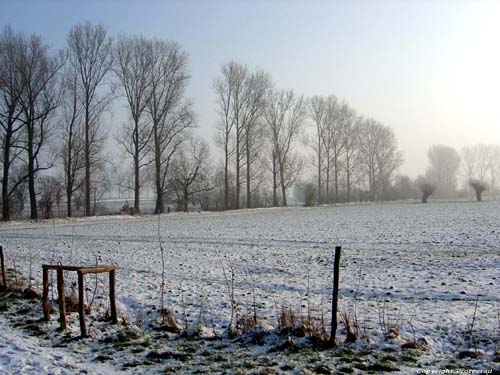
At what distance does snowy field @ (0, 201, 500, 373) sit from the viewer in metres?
6.71

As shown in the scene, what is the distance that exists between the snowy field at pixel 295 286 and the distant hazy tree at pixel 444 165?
407 feet

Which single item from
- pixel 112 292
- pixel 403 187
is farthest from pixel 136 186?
pixel 403 187

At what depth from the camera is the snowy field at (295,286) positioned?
6.71 metres

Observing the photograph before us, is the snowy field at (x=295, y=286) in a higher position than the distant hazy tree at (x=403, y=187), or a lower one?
lower

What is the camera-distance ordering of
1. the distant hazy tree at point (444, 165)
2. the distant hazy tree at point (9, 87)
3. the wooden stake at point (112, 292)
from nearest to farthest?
the wooden stake at point (112, 292) < the distant hazy tree at point (9, 87) < the distant hazy tree at point (444, 165)

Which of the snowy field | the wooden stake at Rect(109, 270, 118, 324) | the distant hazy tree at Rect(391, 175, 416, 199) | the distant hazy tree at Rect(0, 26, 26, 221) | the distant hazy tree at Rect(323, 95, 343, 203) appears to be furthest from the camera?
the distant hazy tree at Rect(391, 175, 416, 199)

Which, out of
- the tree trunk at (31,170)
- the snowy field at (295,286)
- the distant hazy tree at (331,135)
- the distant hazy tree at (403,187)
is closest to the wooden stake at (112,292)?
the snowy field at (295,286)

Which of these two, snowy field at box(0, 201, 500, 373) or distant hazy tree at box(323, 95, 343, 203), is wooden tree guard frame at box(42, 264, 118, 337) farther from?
distant hazy tree at box(323, 95, 343, 203)

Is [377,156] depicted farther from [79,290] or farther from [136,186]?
[79,290]

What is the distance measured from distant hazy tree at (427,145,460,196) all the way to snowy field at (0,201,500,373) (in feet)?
407

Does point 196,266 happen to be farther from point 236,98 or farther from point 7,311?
point 236,98

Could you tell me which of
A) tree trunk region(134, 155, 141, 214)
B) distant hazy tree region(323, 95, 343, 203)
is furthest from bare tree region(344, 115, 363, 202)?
tree trunk region(134, 155, 141, 214)

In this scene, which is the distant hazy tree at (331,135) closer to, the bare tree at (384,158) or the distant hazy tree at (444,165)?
the bare tree at (384,158)

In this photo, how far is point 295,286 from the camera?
37.7 feet
